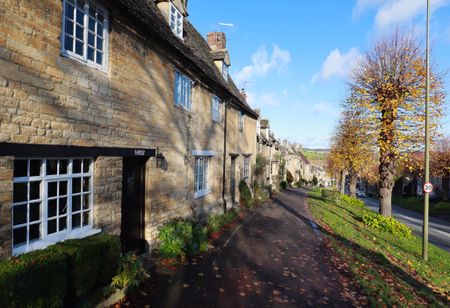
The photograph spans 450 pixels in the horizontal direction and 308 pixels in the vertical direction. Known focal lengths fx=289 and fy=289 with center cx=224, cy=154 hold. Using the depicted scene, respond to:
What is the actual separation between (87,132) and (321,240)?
9.35 m

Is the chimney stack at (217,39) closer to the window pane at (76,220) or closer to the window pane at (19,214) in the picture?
the window pane at (76,220)

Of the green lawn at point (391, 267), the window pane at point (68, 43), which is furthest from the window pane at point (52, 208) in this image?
the green lawn at point (391, 267)

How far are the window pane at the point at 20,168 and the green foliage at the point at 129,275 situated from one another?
251cm

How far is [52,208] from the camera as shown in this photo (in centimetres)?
507

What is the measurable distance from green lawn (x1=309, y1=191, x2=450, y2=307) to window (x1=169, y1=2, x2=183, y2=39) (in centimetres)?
990

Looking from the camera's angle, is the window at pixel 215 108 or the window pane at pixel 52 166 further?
the window at pixel 215 108

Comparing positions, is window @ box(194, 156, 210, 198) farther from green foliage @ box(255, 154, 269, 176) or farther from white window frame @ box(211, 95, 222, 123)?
green foliage @ box(255, 154, 269, 176)

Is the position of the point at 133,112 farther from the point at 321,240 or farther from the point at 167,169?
the point at 321,240

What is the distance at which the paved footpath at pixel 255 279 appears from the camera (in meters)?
5.97

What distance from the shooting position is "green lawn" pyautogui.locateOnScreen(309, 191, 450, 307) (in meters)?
7.00

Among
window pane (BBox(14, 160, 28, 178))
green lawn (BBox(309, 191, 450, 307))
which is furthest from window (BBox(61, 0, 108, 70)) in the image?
green lawn (BBox(309, 191, 450, 307))

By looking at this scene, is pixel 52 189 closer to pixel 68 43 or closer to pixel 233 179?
pixel 68 43

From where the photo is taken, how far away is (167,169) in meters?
8.93

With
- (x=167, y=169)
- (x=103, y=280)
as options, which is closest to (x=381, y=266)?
(x=167, y=169)
